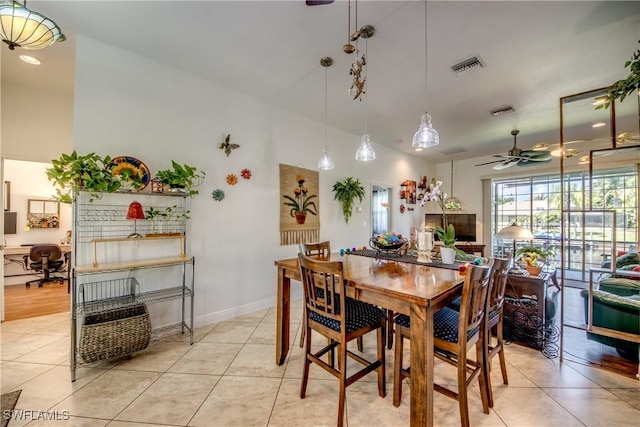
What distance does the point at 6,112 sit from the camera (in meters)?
3.06

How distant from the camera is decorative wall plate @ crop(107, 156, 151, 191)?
7.83 feet

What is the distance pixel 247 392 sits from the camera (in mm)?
1888

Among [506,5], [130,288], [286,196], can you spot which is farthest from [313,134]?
[130,288]

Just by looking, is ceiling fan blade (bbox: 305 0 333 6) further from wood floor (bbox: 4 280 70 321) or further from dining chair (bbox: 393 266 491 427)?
wood floor (bbox: 4 280 70 321)

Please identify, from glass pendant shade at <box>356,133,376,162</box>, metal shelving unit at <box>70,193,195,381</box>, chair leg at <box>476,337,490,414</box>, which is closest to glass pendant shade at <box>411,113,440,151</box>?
glass pendant shade at <box>356,133,376,162</box>

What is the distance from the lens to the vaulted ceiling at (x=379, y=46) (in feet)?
6.51

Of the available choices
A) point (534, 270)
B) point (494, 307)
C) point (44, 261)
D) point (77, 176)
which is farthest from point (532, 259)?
point (44, 261)

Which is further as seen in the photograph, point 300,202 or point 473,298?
point 300,202

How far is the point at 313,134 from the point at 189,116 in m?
1.89

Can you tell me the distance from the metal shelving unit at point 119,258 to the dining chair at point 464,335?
202 cm

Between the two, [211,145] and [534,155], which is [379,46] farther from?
[534,155]

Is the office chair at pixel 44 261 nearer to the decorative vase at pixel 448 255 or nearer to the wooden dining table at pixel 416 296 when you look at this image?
the wooden dining table at pixel 416 296

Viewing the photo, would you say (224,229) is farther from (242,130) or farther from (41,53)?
(41,53)

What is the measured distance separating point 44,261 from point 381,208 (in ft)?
20.8
